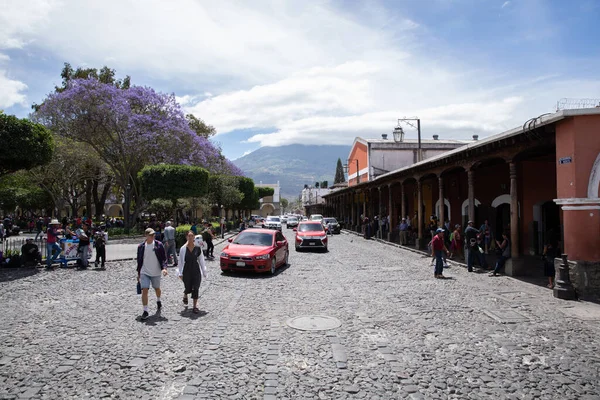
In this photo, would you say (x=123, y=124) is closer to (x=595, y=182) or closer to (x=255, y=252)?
(x=255, y=252)

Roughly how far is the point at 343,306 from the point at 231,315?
7.72 feet

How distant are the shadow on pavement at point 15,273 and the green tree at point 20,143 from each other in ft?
12.6

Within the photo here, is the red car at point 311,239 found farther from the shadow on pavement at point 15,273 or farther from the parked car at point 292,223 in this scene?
the parked car at point 292,223

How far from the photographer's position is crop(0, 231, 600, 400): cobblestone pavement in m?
4.79

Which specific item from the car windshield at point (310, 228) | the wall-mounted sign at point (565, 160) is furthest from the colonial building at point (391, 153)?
the wall-mounted sign at point (565, 160)

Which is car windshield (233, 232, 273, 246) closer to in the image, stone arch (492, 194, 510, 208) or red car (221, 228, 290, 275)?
red car (221, 228, 290, 275)

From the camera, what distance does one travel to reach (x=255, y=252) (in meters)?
13.2

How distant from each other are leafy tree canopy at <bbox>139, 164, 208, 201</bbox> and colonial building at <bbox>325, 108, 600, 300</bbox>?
505 inches

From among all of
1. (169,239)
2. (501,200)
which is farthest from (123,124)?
(501,200)

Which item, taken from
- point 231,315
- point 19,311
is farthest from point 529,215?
point 19,311

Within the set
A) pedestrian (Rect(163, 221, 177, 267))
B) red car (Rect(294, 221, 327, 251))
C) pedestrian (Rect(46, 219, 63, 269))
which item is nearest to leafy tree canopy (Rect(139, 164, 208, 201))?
red car (Rect(294, 221, 327, 251))

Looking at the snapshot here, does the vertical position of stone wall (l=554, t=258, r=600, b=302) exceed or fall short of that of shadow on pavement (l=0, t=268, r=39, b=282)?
it exceeds it

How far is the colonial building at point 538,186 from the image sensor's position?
980 cm

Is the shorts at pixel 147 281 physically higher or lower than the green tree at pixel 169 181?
lower
